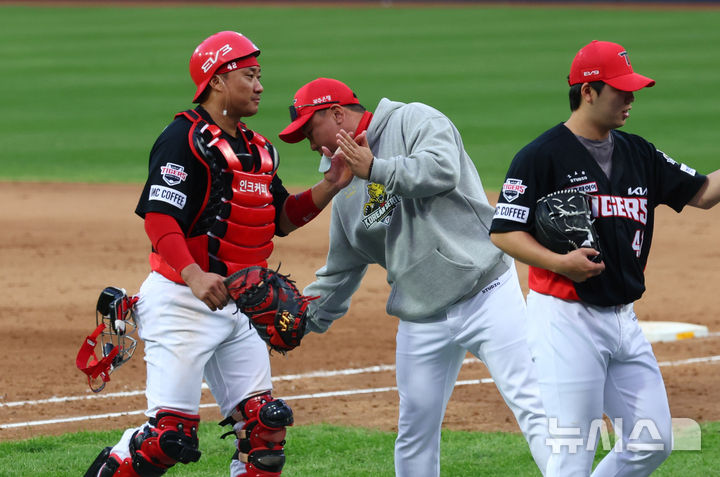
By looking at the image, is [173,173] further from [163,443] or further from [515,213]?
[515,213]

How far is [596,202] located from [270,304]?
1.47m

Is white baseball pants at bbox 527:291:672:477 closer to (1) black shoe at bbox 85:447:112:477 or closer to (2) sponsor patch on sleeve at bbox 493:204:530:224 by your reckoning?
(2) sponsor patch on sleeve at bbox 493:204:530:224

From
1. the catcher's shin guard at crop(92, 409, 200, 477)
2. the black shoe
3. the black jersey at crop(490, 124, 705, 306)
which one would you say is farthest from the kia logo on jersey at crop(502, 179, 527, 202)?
the black shoe

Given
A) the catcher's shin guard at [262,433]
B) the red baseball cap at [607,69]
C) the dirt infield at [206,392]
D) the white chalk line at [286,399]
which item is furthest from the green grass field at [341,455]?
the red baseball cap at [607,69]

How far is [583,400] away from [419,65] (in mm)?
24941

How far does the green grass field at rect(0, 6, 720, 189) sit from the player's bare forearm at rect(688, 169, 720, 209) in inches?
435

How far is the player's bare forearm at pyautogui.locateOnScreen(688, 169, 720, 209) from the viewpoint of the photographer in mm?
5172

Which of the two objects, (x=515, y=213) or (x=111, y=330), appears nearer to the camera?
(x=515, y=213)

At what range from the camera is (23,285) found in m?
11.3

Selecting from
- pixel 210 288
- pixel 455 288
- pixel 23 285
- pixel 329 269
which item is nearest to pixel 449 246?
pixel 455 288

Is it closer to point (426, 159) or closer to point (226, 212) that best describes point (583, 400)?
point (426, 159)

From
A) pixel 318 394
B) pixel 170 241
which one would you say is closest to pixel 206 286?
pixel 170 241

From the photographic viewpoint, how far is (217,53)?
544cm

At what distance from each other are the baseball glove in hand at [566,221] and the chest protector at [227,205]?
1.35 metres
